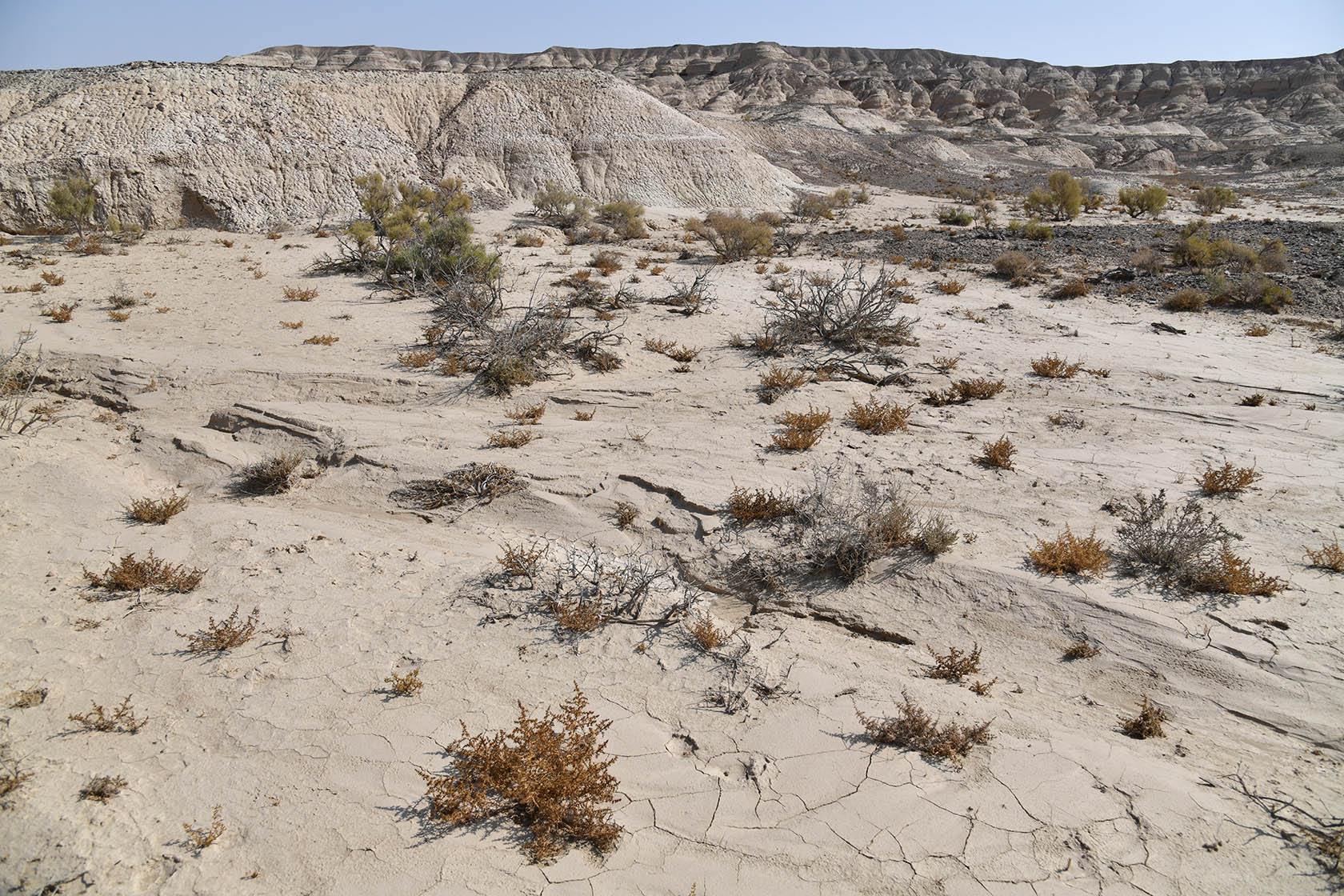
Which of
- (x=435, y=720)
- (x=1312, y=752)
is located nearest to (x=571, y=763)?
(x=435, y=720)

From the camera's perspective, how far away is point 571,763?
2938 mm

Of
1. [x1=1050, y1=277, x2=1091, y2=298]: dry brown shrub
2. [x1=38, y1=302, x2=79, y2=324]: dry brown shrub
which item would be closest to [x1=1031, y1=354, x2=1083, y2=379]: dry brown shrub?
[x1=1050, y1=277, x2=1091, y2=298]: dry brown shrub

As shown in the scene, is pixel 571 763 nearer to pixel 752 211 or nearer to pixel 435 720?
pixel 435 720

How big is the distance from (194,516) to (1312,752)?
7096 mm

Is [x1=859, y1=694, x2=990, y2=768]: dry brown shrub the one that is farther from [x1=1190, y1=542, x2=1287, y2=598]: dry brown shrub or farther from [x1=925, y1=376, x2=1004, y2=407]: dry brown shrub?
[x1=925, y1=376, x2=1004, y2=407]: dry brown shrub

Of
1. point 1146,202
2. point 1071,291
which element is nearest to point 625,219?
point 1071,291

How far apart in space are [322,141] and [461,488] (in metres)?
20.7

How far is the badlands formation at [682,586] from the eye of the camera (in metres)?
2.77

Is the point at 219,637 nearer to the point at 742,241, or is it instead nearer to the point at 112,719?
the point at 112,719

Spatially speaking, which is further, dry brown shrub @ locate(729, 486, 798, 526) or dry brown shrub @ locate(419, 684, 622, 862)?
dry brown shrub @ locate(729, 486, 798, 526)

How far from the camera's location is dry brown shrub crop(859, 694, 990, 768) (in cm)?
317

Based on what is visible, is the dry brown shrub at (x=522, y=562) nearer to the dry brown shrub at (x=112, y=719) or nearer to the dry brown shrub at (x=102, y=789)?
the dry brown shrub at (x=112, y=719)

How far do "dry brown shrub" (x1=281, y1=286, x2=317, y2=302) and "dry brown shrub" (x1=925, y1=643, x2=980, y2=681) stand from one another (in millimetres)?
10621

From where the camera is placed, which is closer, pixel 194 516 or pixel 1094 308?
pixel 194 516
